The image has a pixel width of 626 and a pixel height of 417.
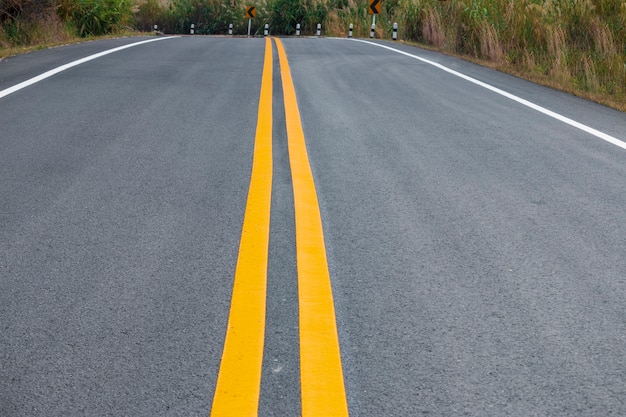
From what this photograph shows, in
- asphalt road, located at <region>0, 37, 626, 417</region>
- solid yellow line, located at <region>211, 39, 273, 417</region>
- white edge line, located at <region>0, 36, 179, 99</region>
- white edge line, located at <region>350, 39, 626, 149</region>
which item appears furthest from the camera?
white edge line, located at <region>0, 36, 179, 99</region>

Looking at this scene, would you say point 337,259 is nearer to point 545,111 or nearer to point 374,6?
point 545,111

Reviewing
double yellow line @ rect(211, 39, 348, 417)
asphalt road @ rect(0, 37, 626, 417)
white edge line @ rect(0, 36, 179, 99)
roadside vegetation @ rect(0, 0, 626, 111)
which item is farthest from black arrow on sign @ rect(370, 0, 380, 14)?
double yellow line @ rect(211, 39, 348, 417)

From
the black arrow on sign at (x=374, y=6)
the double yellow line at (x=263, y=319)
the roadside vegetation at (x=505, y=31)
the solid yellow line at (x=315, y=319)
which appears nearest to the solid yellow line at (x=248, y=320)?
the double yellow line at (x=263, y=319)

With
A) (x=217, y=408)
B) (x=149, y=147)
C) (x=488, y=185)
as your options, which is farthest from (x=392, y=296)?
(x=149, y=147)

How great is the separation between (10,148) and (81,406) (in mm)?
3595

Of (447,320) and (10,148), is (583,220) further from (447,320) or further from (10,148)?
(10,148)

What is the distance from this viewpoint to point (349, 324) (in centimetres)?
284

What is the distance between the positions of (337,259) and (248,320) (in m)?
0.74

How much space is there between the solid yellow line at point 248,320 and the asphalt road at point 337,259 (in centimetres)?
4

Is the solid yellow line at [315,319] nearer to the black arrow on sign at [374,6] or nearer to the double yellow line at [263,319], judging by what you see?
the double yellow line at [263,319]

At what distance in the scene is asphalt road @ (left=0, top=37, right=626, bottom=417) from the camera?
2.45m

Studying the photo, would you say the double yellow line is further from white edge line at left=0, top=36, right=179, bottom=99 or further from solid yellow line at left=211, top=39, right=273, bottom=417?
white edge line at left=0, top=36, right=179, bottom=99

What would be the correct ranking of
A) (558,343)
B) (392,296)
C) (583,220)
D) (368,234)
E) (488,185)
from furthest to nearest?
(488,185) → (583,220) → (368,234) → (392,296) → (558,343)

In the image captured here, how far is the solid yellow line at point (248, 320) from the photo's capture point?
7.64 feet
